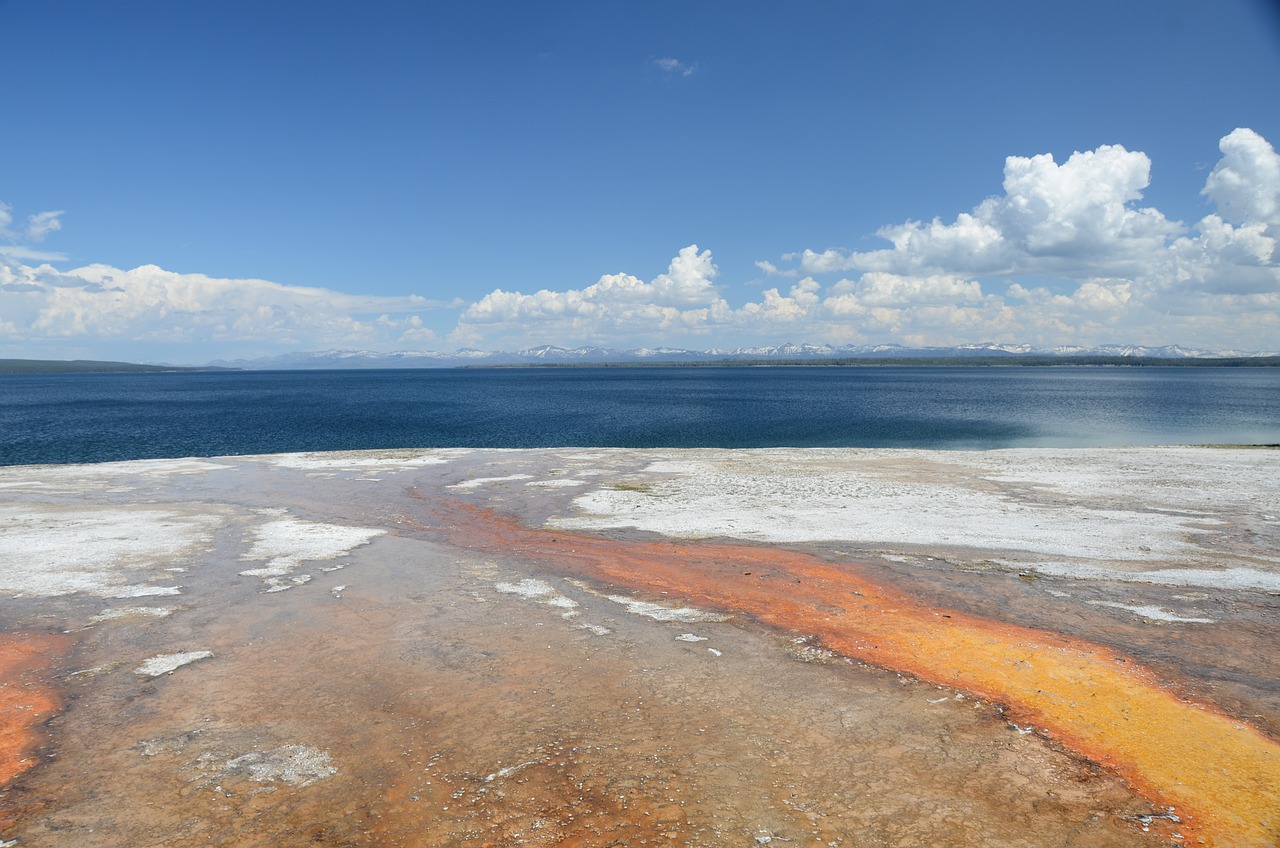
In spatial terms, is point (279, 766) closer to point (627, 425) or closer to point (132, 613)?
point (132, 613)

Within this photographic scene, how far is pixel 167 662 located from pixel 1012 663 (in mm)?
14361

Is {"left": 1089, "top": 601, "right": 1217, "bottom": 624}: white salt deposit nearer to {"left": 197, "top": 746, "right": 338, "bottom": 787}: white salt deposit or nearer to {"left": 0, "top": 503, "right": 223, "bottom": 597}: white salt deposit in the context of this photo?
{"left": 197, "top": 746, "right": 338, "bottom": 787}: white salt deposit

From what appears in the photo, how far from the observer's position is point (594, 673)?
448 inches

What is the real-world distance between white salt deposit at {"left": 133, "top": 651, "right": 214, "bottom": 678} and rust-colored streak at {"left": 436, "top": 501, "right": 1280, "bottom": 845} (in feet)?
26.6

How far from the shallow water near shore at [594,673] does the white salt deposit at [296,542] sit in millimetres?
149

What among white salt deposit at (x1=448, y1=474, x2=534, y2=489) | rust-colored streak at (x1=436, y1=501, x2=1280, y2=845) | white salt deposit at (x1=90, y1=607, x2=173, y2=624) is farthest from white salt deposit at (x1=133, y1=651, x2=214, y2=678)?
white salt deposit at (x1=448, y1=474, x2=534, y2=489)

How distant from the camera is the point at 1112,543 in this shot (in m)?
19.3

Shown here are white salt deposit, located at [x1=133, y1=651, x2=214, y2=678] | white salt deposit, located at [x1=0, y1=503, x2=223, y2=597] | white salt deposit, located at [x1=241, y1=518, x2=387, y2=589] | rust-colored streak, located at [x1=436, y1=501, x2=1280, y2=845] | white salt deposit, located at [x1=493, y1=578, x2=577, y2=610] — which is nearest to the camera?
A: rust-colored streak, located at [x1=436, y1=501, x2=1280, y2=845]

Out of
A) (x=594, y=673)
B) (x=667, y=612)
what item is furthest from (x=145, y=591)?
(x=667, y=612)

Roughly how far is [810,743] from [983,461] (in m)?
31.7

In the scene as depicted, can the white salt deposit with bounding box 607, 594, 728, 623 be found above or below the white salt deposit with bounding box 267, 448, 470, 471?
below

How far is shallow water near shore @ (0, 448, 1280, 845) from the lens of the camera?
25.5 feet

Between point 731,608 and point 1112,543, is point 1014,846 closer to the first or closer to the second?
point 731,608

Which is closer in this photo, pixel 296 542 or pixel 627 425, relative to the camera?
pixel 296 542
